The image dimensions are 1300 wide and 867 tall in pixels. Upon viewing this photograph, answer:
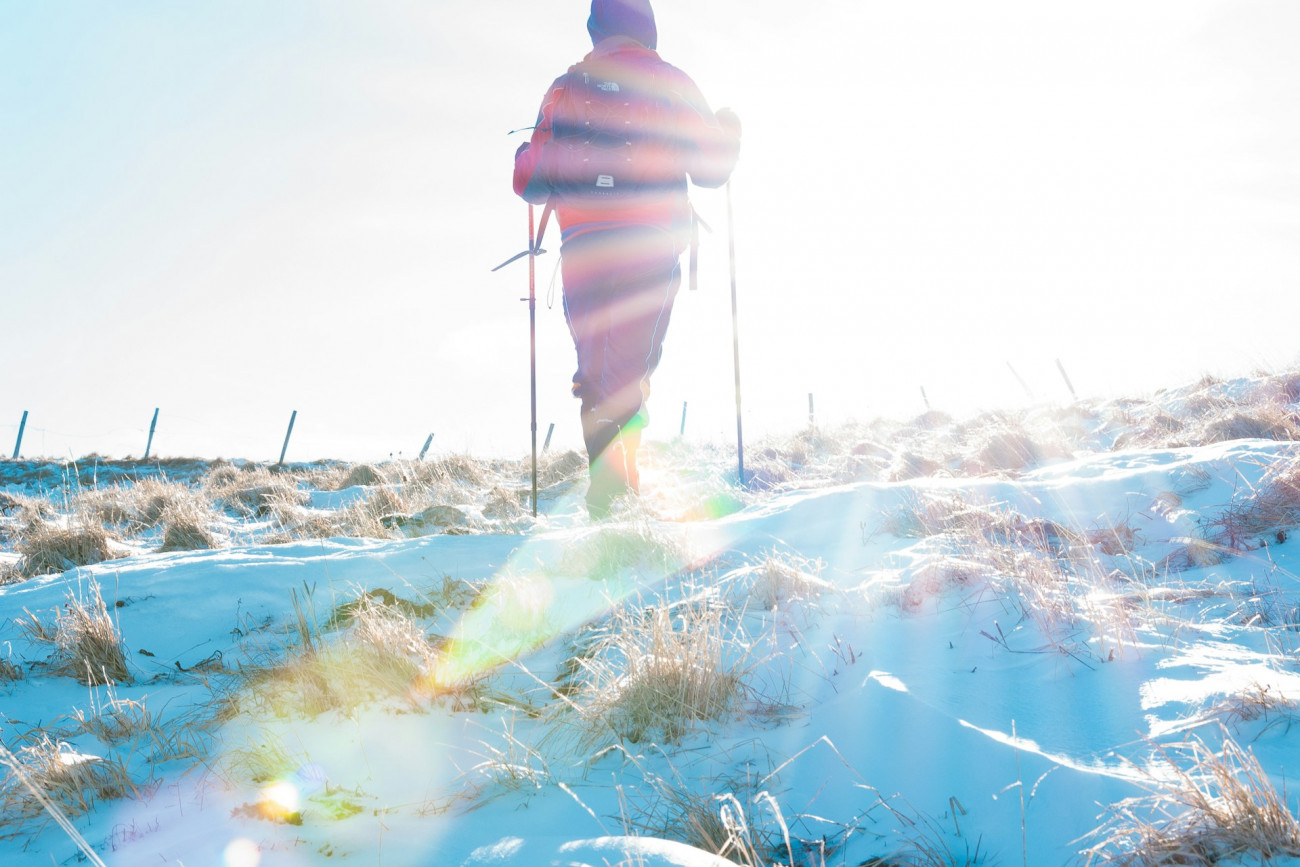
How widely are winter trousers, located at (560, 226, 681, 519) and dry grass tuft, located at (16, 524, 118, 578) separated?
10.5 feet

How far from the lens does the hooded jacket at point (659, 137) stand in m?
4.41

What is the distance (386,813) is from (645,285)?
355 centimetres

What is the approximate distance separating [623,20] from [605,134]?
1.02m

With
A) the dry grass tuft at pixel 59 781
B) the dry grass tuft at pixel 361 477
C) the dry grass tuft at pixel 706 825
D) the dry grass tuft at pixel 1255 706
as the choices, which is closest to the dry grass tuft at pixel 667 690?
the dry grass tuft at pixel 706 825

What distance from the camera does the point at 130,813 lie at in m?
1.57

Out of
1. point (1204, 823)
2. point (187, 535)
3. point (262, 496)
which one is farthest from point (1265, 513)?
point (262, 496)

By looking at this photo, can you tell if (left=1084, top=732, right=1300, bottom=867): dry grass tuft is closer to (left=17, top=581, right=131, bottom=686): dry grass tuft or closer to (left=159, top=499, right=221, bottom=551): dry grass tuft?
(left=17, top=581, right=131, bottom=686): dry grass tuft

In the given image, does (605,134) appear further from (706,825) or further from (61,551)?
(61,551)

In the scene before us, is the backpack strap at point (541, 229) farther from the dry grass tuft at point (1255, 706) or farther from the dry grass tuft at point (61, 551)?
the dry grass tuft at point (1255, 706)

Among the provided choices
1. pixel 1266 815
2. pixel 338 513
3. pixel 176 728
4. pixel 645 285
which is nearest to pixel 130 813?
pixel 176 728

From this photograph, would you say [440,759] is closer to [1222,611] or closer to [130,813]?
[130,813]

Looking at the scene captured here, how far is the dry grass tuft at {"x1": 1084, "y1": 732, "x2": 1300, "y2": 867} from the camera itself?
0.95 metres

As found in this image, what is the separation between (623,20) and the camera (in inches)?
184

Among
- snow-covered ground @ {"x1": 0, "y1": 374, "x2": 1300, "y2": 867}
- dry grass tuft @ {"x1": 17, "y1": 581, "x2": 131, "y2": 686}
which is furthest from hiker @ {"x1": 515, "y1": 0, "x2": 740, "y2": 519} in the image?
dry grass tuft @ {"x1": 17, "y1": 581, "x2": 131, "y2": 686}
